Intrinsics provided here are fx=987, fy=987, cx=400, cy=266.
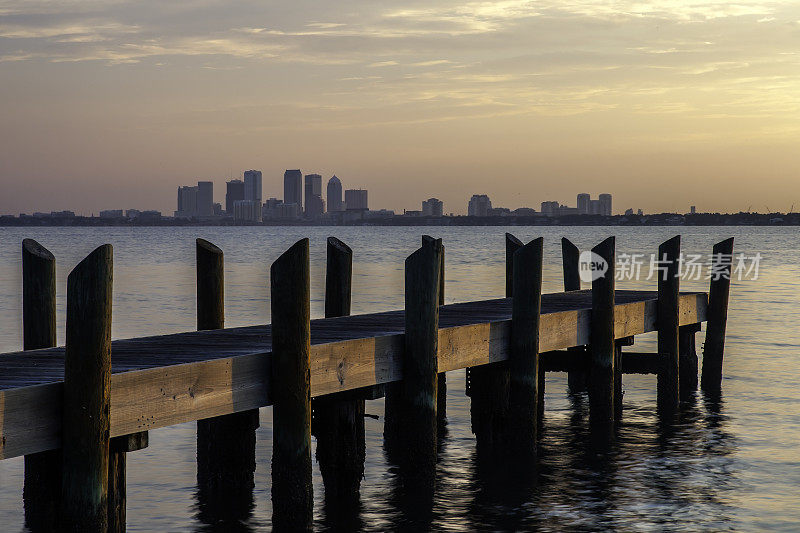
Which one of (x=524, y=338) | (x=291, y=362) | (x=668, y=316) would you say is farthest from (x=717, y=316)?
(x=291, y=362)

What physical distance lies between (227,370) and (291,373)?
1.76 ft

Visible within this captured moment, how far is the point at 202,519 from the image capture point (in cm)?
995

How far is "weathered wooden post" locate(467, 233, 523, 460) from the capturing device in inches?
474

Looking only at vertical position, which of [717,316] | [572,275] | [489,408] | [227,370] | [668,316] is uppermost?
[572,275]

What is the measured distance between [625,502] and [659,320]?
4.10 m

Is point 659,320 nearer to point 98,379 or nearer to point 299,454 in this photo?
point 299,454

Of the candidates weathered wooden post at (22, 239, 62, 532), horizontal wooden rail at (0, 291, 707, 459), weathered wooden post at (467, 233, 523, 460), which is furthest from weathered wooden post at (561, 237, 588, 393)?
weathered wooden post at (22, 239, 62, 532)

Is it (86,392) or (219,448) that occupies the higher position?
(86,392)

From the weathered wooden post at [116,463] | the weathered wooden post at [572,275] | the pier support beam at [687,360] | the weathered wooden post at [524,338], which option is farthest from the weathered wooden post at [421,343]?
the pier support beam at [687,360]

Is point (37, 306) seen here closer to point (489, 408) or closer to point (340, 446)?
point (340, 446)

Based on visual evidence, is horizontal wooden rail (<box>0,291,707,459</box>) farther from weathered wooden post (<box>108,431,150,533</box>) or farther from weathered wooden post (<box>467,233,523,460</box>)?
weathered wooden post (<box>467,233,523,460</box>)

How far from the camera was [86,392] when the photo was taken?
6406 mm

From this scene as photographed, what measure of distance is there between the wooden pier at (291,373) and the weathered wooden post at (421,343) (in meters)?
0.01

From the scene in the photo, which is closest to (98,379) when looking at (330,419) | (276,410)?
(276,410)
